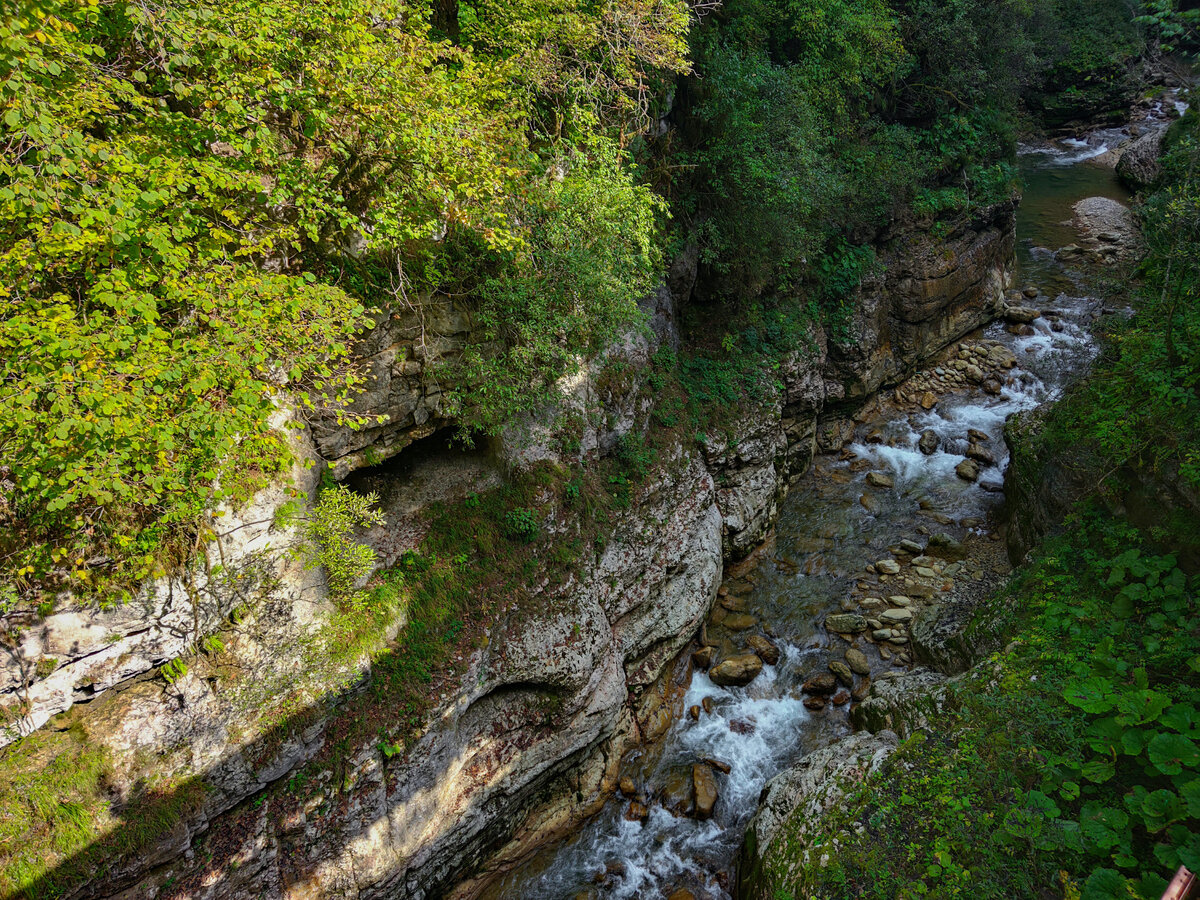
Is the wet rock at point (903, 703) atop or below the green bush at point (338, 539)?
below

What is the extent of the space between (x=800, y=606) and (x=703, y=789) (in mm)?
4215

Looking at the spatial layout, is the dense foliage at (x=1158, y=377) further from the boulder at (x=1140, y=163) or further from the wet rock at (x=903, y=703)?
the boulder at (x=1140, y=163)

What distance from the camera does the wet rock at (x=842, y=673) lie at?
9531mm

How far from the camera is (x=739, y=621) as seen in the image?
1083 cm

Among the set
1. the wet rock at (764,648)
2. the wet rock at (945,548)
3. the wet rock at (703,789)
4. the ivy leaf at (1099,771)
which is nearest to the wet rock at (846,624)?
the wet rock at (764,648)

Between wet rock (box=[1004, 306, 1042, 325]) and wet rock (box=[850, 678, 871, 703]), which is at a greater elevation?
wet rock (box=[1004, 306, 1042, 325])

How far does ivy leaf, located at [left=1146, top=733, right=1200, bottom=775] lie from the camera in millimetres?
3885

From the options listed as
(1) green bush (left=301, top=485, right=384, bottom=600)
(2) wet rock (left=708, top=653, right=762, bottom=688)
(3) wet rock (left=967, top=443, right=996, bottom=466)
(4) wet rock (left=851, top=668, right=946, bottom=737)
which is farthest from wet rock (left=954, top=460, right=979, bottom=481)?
(1) green bush (left=301, top=485, right=384, bottom=600)

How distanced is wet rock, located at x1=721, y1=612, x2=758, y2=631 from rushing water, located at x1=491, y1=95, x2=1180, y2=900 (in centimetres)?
22

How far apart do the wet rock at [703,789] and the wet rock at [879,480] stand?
27.4ft

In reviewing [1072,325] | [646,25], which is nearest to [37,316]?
[646,25]

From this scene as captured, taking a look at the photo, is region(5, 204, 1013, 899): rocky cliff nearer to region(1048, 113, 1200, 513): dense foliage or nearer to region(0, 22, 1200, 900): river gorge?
region(0, 22, 1200, 900): river gorge

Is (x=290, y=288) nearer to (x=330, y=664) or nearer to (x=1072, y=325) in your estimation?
(x=330, y=664)

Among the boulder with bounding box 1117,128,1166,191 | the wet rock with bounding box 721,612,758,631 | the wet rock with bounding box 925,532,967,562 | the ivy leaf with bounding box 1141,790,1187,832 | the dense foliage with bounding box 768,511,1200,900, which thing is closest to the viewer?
the ivy leaf with bounding box 1141,790,1187,832
